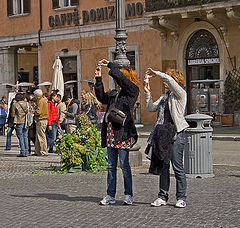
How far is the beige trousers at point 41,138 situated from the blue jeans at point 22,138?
0.30 metres

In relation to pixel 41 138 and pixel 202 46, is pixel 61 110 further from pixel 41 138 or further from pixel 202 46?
pixel 202 46

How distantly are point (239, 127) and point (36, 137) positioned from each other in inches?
417

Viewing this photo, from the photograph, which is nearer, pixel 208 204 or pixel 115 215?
pixel 115 215

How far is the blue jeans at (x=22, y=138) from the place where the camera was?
16406mm

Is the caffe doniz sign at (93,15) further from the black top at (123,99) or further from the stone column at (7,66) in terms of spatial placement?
the black top at (123,99)

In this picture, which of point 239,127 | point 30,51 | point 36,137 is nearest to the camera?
point 36,137

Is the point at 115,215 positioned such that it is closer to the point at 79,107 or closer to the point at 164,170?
the point at 164,170

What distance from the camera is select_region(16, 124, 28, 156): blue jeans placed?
16.4 m

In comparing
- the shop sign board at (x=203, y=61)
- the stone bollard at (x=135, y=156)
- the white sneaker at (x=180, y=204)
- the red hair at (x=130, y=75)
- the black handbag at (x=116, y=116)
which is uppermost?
the shop sign board at (x=203, y=61)

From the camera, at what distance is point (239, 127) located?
81.7ft

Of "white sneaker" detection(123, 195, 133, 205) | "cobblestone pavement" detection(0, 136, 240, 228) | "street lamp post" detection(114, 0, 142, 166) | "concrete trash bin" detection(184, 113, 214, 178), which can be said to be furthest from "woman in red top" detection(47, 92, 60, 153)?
"white sneaker" detection(123, 195, 133, 205)

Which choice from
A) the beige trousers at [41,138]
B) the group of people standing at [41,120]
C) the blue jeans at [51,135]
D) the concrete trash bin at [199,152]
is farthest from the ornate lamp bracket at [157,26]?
the concrete trash bin at [199,152]

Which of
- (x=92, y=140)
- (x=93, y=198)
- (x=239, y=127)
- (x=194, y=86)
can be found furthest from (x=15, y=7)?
(x=93, y=198)

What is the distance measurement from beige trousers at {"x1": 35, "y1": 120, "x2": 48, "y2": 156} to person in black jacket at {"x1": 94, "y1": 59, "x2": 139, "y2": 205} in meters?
7.99
